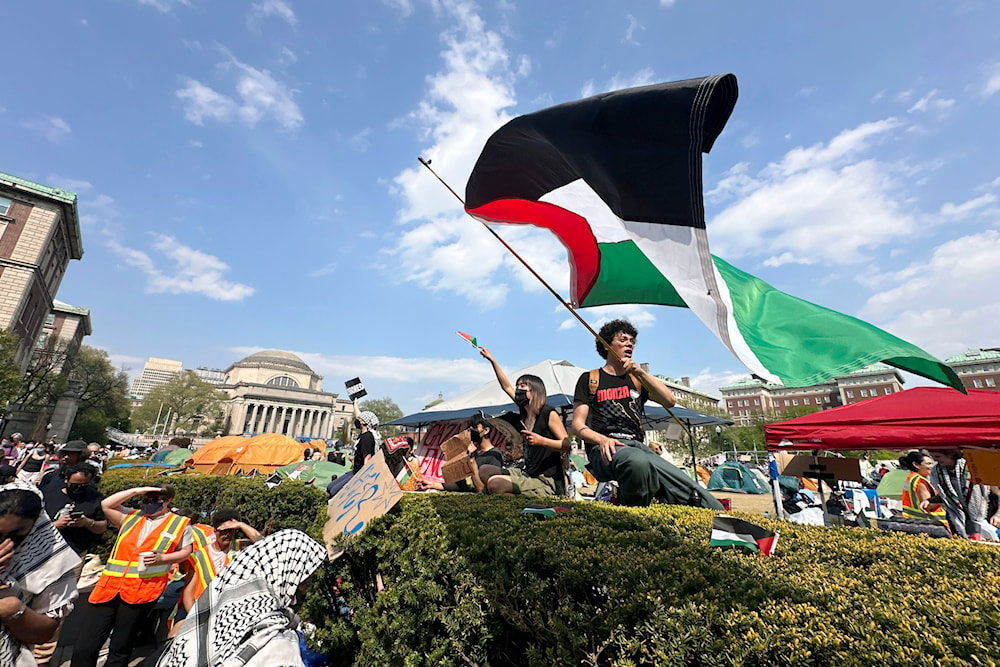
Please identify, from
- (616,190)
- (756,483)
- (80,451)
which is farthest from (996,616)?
(756,483)

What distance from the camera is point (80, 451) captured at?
6.20 metres

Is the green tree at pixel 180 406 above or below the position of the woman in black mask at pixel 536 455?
above

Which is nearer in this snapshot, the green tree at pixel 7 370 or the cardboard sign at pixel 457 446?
Answer: the cardboard sign at pixel 457 446

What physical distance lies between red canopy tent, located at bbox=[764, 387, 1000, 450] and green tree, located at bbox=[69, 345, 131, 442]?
191ft

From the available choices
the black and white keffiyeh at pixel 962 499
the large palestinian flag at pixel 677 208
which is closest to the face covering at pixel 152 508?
the large palestinian flag at pixel 677 208

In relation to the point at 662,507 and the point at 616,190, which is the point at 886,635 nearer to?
the point at 662,507

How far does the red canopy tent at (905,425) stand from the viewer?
14.9 feet

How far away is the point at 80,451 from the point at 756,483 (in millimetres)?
21946

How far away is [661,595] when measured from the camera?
1411mm

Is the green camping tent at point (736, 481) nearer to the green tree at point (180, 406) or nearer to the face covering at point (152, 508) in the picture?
the face covering at point (152, 508)

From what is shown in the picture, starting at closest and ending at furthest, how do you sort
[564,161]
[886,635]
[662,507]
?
[886,635]
[662,507]
[564,161]

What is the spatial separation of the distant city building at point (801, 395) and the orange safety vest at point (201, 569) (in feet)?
242

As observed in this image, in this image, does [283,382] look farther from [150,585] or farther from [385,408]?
[150,585]

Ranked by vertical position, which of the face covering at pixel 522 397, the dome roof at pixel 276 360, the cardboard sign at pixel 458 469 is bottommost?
the cardboard sign at pixel 458 469
